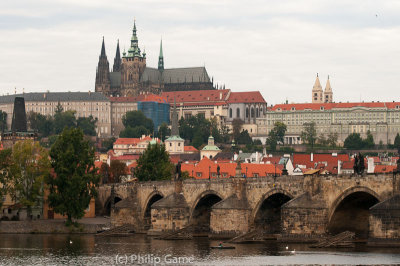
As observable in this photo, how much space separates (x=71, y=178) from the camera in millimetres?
93062

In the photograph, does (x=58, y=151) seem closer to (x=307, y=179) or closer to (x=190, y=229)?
(x=190, y=229)

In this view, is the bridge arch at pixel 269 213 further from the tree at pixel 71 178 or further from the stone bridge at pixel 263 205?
the tree at pixel 71 178

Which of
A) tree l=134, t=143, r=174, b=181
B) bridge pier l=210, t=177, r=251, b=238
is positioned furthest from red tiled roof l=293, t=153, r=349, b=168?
bridge pier l=210, t=177, r=251, b=238

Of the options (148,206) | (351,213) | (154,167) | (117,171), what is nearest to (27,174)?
(148,206)

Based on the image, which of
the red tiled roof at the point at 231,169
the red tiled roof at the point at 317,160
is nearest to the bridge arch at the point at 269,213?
the red tiled roof at the point at 231,169

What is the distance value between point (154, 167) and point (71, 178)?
19.5 metres

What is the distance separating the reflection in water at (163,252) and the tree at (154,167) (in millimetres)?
24197

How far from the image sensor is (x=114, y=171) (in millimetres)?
132875

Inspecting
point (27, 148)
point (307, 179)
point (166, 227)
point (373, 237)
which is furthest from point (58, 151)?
point (373, 237)

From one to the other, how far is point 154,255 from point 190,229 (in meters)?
14.7

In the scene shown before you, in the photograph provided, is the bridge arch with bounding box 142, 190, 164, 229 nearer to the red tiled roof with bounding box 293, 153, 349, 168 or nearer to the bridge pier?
the bridge pier

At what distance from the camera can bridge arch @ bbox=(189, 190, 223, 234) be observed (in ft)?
281

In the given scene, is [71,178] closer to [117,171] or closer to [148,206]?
[148,206]

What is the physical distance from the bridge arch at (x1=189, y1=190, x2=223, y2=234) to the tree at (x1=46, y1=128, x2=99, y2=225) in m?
11.8
